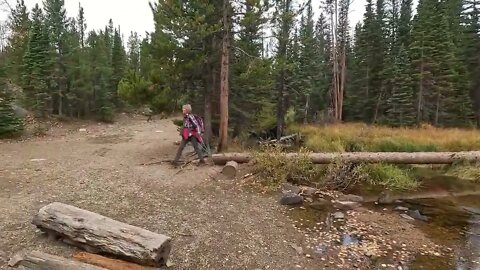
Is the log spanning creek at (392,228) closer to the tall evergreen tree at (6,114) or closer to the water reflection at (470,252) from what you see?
the water reflection at (470,252)

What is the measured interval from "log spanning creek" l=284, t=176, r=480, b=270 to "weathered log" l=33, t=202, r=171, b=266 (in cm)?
263

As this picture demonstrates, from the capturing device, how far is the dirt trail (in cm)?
575

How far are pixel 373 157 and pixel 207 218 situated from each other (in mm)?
6429

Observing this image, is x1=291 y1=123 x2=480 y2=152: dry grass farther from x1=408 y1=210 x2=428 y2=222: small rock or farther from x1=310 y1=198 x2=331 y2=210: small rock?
x1=408 y1=210 x2=428 y2=222: small rock

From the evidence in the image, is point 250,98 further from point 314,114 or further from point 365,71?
point 365,71

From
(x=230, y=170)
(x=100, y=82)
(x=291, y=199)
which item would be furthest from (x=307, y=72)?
(x=291, y=199)

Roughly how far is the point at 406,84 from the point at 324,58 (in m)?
11.2

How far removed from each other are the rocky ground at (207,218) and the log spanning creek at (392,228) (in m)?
0.03

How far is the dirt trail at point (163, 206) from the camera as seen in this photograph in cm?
575

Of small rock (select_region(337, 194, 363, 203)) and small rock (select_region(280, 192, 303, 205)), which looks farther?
small rock (select_region(337, 194, 363, 203))

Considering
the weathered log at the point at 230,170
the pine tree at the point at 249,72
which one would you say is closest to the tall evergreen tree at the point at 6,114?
the pine tree at the point at 249,72

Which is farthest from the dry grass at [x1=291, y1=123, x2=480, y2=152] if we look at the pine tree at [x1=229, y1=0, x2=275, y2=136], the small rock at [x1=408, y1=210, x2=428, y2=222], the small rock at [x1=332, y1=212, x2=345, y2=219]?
the small rock at [x1=332, y1=212, x2=345, y2=219]

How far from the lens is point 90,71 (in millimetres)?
28266

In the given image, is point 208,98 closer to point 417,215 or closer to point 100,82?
point 417,215
